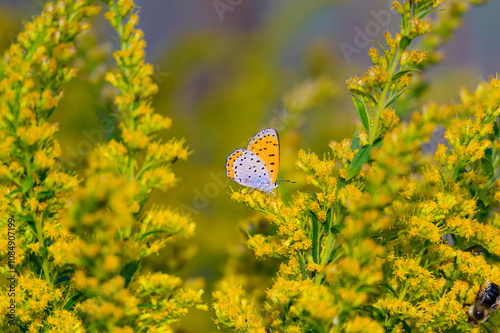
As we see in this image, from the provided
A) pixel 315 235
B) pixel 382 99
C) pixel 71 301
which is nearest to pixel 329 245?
pixel 315 235

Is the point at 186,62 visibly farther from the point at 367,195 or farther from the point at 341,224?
the point at 367,195

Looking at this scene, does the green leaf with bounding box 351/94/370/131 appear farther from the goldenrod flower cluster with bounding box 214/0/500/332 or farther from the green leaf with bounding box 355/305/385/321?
the green leaf with bounding box 355/305/385/321

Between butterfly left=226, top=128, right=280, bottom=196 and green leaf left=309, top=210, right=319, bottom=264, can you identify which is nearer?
green leaf left=309, top=210, right=319, bottom=264

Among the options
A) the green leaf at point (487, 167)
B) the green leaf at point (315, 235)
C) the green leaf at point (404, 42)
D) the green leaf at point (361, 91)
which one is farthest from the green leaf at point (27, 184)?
the green leaf at point (487, 167)

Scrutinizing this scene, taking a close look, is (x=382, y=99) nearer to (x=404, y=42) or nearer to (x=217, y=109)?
(x=404, y=42)

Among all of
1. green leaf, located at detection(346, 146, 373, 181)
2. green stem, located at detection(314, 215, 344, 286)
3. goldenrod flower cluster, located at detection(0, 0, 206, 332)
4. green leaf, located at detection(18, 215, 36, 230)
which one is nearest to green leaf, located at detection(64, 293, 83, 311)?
goldenrod flower cluster, located at detection(0, 0, 206, 332)

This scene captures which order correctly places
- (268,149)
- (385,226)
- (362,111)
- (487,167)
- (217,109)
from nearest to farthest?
(385,226), (362,111), (487,167), (268,149), (217,109)

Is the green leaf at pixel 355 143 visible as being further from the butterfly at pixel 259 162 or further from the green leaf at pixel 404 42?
the butterfly at pixel 259 162
